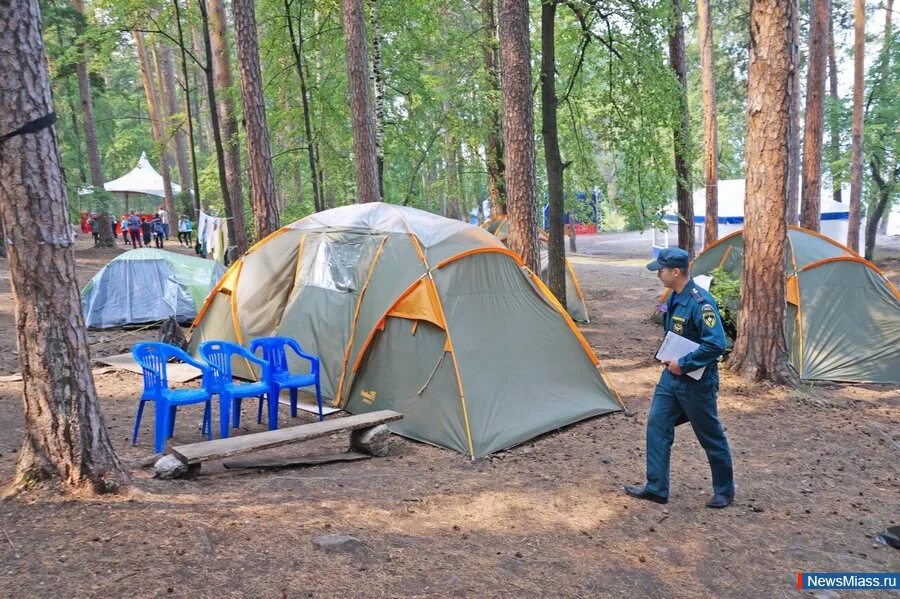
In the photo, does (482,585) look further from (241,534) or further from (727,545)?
(727,545)

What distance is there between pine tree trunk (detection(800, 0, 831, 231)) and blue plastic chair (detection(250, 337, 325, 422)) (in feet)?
42.0

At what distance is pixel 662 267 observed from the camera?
450 centimetres

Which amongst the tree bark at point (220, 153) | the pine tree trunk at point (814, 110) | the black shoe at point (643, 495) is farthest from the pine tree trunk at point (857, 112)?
the black shoe at point (643, 495)

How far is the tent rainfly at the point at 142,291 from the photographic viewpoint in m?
10.8

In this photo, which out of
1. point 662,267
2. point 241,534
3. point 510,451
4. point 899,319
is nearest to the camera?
point 241,534

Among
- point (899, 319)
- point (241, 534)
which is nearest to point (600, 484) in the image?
point (241, 534)

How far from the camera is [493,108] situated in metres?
14.0

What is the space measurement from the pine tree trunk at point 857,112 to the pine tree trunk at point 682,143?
7.25 metres

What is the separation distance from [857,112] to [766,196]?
39.8ft

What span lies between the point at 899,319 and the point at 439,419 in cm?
655

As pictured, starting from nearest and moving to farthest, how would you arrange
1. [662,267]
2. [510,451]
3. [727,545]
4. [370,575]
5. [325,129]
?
[370,575] < [727,545] < [662,267] < [510,451] < [325,129]

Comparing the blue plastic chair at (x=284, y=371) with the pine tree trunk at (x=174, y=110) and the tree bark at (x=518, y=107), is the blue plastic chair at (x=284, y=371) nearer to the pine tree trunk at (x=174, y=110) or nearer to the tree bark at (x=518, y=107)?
the tree bark at (x=518, y=107)

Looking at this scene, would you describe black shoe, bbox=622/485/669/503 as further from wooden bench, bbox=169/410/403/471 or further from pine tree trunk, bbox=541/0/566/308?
pine tree trunk, bbox=541/0/566/308

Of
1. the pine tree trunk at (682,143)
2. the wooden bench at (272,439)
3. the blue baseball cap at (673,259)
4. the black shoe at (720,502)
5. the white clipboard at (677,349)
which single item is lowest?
the black shoe at (720,502)
